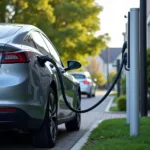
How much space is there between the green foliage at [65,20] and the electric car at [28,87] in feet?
82.1

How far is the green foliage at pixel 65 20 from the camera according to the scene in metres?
32.1

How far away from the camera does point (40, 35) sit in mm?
7332

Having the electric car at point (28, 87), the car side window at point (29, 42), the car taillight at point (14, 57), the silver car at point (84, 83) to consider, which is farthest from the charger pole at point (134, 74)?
the silver car at point (84, 83)

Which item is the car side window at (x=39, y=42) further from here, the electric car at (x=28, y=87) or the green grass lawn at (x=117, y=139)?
the green grass lawn at (x=117, y=139)

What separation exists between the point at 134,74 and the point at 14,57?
194cm

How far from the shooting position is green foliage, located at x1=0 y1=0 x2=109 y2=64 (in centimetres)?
3206

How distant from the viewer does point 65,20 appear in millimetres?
35812

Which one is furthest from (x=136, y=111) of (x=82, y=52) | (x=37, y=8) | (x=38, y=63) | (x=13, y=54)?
(x=82, y=52)

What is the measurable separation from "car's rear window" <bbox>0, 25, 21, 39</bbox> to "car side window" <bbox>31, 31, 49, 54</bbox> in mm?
271

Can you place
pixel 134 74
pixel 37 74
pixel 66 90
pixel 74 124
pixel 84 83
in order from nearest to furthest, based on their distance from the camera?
pixel 37 74
pixel 134 74
pixel 66 90
pixel 74 124
pixel 84 83

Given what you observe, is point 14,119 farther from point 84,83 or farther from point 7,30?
point 84,83

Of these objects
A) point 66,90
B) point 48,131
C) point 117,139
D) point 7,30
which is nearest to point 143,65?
point 66,90

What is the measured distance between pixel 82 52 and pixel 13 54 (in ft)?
104

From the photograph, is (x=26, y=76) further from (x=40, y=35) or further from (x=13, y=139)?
(x=13, y=139)
